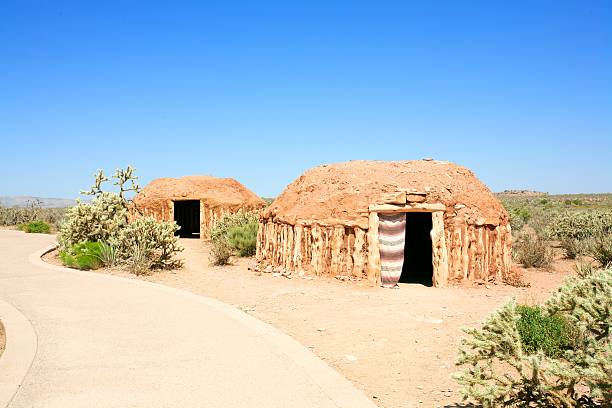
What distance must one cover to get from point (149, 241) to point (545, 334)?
34.5ft

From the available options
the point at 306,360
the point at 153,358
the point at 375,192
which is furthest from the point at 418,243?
the point at 153,358

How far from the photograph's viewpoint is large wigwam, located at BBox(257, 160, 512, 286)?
11484 mm

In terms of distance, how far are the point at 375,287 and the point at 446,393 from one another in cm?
586

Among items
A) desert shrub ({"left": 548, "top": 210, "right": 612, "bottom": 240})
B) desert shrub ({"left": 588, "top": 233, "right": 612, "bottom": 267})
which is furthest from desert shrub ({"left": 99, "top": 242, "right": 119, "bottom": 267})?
desert shrub ({"left": 548, "top": 210, "right": 612, "bottom": 240})

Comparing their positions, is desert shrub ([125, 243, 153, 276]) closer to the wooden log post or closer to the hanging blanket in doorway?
the wooden log post

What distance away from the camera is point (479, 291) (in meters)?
11.2

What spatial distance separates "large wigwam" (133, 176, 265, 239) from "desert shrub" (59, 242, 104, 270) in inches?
252

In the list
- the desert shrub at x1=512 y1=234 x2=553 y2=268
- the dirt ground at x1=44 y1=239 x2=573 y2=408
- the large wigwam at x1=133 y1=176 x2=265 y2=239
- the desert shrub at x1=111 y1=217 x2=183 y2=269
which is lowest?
the dirt ground at x1=44 y1=239 x2=573 y2=408

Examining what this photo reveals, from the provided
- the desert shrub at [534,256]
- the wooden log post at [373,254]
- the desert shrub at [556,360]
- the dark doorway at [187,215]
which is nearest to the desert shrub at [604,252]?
the desert shrub at [534,256]

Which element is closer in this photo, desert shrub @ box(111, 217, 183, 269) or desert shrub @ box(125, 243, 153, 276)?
desert shrub @ box(125, 243, 153, 276)

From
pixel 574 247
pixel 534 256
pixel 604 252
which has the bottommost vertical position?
pixel 534 256

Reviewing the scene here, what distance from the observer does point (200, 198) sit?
831 inches

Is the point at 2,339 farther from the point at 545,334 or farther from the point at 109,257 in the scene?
the point at 545,334

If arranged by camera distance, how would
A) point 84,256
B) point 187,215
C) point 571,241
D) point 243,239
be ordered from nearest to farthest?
point 84,256, point 243,239, point 571,241, point 187,215
